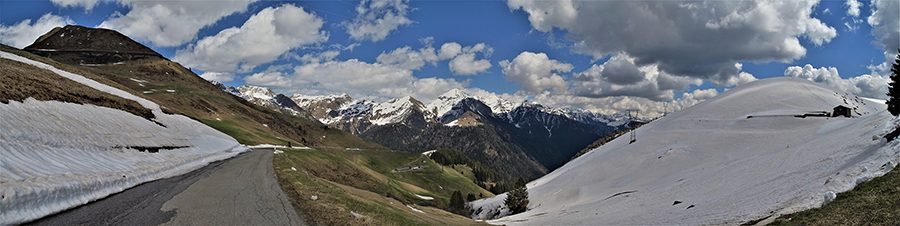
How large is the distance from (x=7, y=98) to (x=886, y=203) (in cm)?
5145

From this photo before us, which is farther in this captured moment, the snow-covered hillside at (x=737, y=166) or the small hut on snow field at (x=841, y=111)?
the small hut on snow field at (x=841, y=111)

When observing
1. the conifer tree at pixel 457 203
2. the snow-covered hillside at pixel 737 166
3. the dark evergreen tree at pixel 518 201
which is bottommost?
the conifer tree at pixel 457 203

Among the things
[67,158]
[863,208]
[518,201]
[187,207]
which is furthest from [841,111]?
[67,158]

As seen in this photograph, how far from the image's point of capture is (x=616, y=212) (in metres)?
30.0

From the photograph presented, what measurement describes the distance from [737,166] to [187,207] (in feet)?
132

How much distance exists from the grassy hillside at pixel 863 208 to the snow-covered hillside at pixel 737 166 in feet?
3.52

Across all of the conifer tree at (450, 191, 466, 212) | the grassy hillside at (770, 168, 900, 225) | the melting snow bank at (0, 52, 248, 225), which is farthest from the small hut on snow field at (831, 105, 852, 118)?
the melting snow bank at (0, 52, 248, 225)

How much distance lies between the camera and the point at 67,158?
21.6 metres

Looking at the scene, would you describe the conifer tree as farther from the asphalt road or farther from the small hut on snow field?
the asphalt road

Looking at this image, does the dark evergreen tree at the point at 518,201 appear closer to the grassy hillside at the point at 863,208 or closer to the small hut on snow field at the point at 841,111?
the small hut on snow field at the point at 841,111

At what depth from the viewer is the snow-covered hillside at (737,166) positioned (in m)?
17.9

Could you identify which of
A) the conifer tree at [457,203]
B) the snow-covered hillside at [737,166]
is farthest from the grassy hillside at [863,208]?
the conifer tree at [457,203]

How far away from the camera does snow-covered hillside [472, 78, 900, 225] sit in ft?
58.7

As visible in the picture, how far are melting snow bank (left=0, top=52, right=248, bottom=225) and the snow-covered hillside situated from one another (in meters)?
30.1
